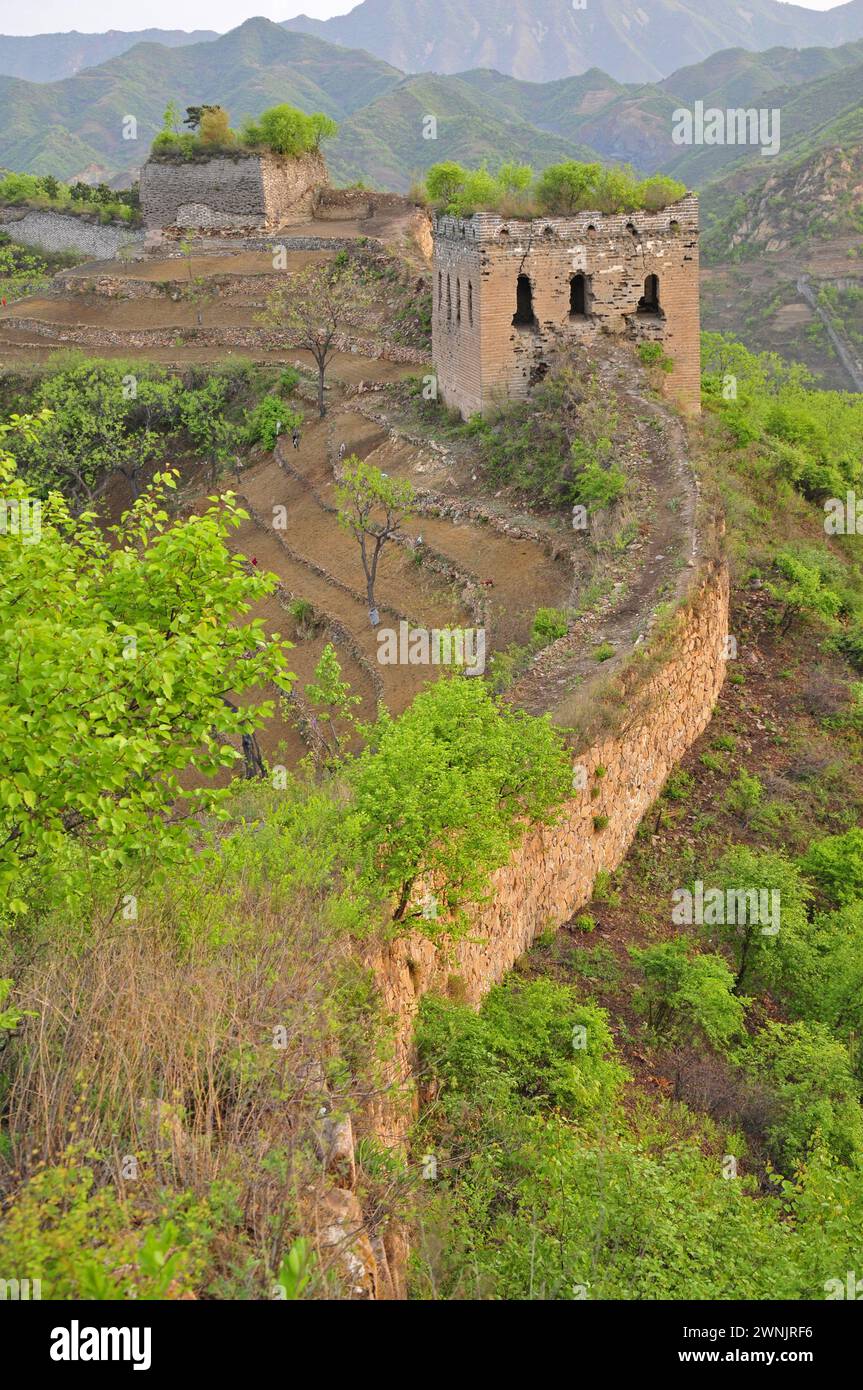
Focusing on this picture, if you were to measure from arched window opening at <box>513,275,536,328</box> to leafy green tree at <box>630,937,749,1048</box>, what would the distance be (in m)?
16.2

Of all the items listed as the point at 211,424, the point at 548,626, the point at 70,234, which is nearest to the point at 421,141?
the point at 70,234

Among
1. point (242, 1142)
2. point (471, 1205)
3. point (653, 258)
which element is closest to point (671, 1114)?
point (471, 1205)

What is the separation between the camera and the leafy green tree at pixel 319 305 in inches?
1475

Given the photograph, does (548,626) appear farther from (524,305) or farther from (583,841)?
(524,305)

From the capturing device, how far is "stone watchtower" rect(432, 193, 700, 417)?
24047mm

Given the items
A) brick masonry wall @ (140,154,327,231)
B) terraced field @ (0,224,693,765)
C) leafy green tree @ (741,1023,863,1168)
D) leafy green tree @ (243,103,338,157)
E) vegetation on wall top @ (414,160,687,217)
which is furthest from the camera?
leafy green tree @ (243,103,338,157)

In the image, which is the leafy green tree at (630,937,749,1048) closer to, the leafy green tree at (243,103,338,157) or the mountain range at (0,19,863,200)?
the leafy green tree at (243,103,338,157)

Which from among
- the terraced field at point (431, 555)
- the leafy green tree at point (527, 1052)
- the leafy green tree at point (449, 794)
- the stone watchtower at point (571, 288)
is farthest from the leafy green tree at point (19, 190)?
the leafy green tree at point (527, 1052)

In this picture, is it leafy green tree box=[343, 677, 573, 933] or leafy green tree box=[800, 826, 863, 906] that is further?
leafy green tree box=[800, 826, 863, 906]

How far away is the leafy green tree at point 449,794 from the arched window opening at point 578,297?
621 inches

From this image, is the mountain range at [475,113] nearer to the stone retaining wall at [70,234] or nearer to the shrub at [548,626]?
the stone retaining wall at [70,234]

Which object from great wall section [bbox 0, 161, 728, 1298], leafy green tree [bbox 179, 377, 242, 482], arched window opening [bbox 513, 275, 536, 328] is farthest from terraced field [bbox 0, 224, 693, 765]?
arched window opening [bbox 513, 275, 536, 328]

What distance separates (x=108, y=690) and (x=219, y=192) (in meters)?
47.6
